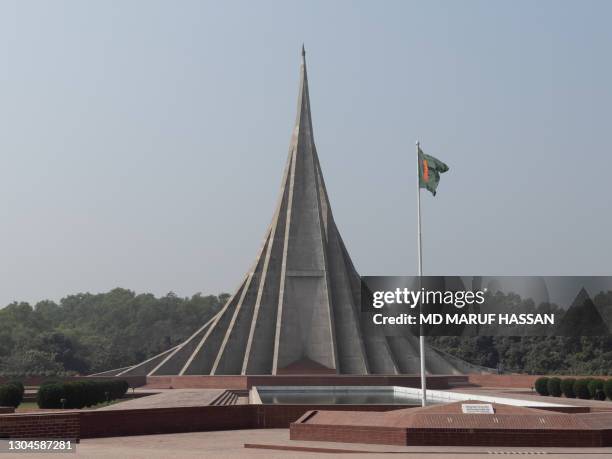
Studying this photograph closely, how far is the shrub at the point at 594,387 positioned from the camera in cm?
2512

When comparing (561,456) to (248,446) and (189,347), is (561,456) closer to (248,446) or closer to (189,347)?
(248,446)

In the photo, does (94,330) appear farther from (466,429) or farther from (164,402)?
(466,429)

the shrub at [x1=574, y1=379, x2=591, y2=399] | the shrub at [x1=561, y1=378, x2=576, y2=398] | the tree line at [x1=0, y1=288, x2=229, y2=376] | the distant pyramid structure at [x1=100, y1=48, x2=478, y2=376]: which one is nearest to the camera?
the shrub at [x1=574, y1=379, x2=591, y2=399]

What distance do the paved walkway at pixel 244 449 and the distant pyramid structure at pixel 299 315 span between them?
59.7 feet

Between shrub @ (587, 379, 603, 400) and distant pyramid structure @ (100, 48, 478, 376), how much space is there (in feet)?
32.1

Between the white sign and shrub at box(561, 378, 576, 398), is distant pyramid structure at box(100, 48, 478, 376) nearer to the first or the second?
shrub at box(561, 378, 576, 398)

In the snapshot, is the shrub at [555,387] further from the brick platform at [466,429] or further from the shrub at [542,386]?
the brick platform at [466,429]

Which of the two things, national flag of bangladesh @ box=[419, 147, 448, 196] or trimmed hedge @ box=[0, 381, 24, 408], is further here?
trimmed hedge @ box=[0, 381, 24, 408]

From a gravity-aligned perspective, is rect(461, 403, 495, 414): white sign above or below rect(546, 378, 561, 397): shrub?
above

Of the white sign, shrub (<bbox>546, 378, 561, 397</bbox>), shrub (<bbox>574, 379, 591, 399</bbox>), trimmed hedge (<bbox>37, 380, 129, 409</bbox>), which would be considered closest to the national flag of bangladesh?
the white sign

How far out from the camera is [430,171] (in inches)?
749

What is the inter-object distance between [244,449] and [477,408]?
378 centimetres

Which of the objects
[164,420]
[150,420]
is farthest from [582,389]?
[150,420]

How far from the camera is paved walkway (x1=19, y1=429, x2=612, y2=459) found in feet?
36.1
